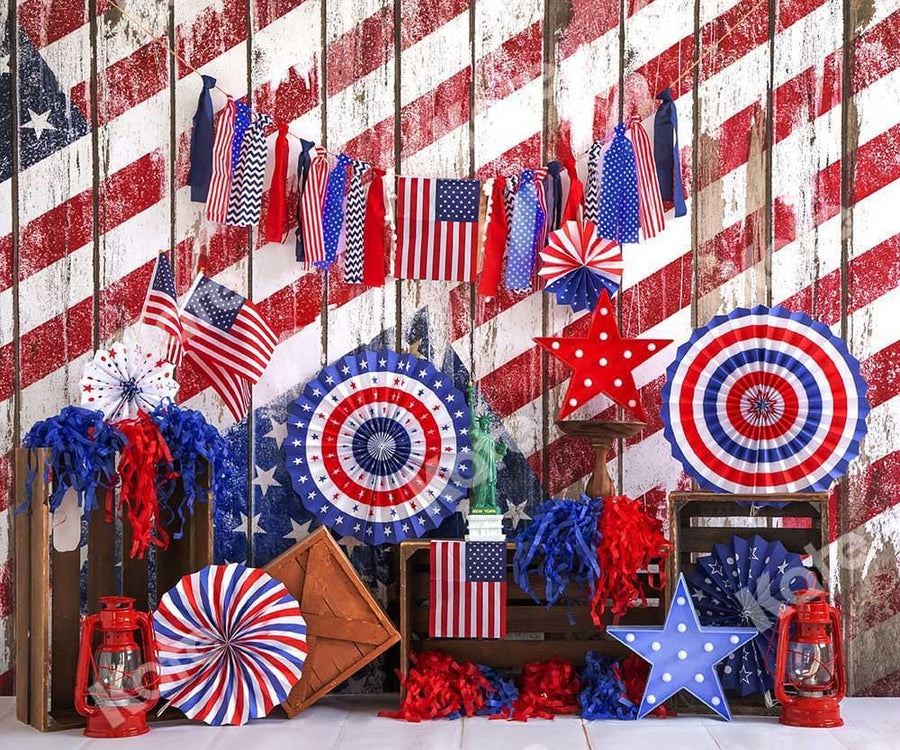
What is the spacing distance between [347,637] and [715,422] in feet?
4.04

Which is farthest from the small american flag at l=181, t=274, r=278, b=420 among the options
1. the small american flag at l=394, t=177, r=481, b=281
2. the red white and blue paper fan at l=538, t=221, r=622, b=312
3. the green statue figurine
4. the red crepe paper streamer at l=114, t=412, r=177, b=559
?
the red white and blue paper fan at l=538, t=221, r=622, b=312

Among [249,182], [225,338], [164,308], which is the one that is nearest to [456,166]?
[249,182]

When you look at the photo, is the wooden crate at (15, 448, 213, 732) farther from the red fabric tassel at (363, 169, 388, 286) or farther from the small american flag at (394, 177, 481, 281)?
the small american flag at (394, 177, 481, 281)

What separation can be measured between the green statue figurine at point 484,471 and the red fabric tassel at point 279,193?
89cm

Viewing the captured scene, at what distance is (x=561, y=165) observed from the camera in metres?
3.49

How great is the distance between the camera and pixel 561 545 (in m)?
3.10

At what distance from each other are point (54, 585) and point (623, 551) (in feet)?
5.22

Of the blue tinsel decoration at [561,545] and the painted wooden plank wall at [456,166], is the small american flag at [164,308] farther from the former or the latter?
the blue tinsel decoration at [561,545]

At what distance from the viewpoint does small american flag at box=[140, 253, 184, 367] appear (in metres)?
3.27

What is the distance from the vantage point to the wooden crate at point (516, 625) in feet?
10.6

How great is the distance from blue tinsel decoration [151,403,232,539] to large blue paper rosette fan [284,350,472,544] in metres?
0.35

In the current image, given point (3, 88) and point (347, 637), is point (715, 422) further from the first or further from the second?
point (3, 88)

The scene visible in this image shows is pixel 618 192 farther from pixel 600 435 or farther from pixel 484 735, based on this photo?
pixel 484 735

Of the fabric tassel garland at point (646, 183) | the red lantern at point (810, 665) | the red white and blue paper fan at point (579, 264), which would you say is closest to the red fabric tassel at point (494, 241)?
the red white and blue paper fan at point (579, 264)
